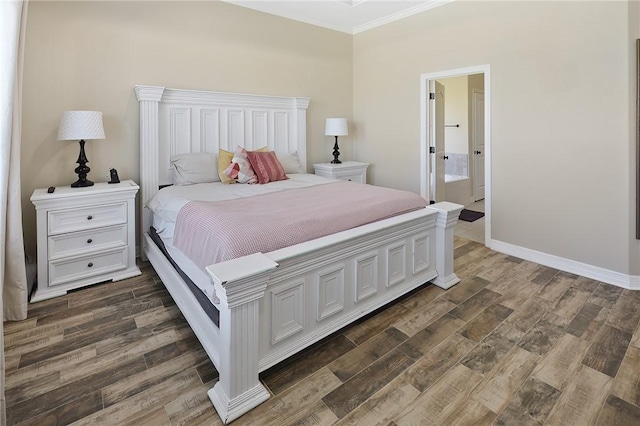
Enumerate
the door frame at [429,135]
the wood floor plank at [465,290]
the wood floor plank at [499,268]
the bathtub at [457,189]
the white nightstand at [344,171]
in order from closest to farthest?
1. the wood floor plank at [465,290]
2. the wood floor plank at [499,268]
3. the door frame at [429,135]
4. the white nightstand at [344,171]
5. the bathtub at [457,189]

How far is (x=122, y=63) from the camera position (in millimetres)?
3225

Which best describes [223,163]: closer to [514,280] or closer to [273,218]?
[273,218]

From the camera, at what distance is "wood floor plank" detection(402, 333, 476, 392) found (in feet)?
5.72

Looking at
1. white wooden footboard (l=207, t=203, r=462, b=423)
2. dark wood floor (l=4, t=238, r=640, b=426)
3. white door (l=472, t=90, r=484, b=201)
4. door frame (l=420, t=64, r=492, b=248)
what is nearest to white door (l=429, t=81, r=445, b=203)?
door frame (l=420, t=64, r=492, b=248)

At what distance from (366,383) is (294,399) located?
364mm

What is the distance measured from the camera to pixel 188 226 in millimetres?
2188

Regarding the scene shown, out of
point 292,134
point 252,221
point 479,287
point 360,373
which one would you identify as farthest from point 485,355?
point 292,134

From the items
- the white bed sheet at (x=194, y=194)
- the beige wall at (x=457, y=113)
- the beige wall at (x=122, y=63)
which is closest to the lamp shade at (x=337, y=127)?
the beige wall at (x=122, y=63)

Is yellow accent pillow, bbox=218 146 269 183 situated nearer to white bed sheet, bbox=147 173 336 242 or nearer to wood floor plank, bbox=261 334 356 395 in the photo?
white bed sheet, bbox=147 173 336 242

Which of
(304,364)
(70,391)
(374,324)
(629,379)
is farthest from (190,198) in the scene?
(629,379)

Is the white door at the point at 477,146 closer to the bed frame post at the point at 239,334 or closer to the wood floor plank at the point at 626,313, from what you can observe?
the wood floor plank at the point at 626,313

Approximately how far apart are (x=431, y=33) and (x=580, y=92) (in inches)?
70.3

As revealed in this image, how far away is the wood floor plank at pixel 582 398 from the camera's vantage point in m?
1.51

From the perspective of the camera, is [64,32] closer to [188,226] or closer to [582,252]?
[188,226]
